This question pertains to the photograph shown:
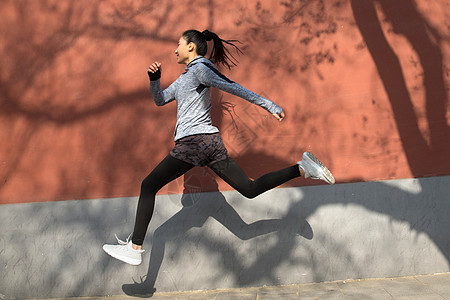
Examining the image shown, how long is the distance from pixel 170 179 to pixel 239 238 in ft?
3.84

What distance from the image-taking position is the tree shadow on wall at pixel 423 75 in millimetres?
4859

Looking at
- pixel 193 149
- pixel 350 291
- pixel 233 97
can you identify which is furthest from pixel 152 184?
pixel 350 291

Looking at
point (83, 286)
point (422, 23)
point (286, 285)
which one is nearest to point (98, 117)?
point (83, 286)

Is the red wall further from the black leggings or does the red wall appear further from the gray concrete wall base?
the black leggings

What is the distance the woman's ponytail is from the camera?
4156 millimetres

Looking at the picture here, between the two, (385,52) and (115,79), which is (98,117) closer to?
(115,79)

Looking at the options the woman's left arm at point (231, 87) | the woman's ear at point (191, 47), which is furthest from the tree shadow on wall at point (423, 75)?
the woman's ear at point (191, 47)

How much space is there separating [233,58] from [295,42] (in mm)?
591

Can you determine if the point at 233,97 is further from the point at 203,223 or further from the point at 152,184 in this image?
the point at 152,184

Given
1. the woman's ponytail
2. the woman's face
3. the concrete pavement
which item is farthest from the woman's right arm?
the concrete pavement

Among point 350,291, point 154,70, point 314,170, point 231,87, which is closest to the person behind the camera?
point 231,87

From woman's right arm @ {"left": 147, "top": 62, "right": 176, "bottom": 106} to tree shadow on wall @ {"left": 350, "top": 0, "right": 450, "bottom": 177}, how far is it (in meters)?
1.94

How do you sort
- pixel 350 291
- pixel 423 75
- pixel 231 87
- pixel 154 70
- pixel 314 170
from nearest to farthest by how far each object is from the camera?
1. pixel 231 87
2. pixel 154 70
3. pixel 314 170
4. pixel 350 291
5. pixel 423 75

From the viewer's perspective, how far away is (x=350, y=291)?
4.61 meters
